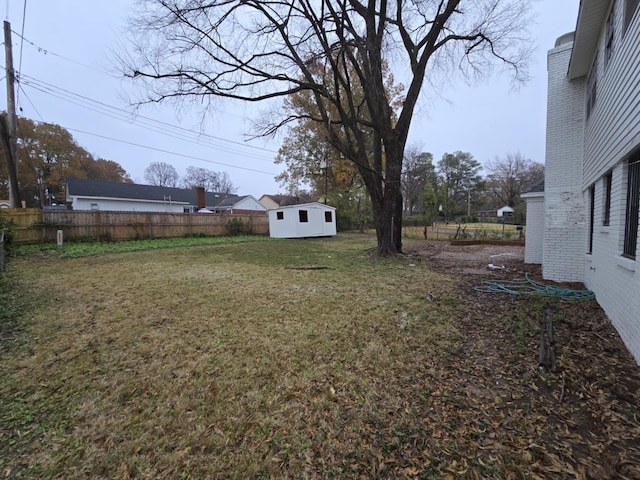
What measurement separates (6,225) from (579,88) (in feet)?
52.5

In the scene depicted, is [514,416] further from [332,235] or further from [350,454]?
→ [332,235]

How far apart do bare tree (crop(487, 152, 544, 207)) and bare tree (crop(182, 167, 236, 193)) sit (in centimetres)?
4724

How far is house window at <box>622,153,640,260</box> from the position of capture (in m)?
2.84

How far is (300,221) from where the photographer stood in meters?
17.0

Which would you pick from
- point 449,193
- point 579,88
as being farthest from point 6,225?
point 449,193

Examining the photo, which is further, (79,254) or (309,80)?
(79,254)

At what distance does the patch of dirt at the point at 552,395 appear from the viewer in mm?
1570

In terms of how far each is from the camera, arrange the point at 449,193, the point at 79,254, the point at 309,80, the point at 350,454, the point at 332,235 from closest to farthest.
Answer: the point at 350,454
the point at 309,80
the point at 79,254
the point at 332,235
the point at 449,193

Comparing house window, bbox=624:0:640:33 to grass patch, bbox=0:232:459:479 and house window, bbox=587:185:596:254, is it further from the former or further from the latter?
grass patch, bbox=0:232:459:479

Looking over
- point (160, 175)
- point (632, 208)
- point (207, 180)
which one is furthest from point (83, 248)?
point (160, 175)

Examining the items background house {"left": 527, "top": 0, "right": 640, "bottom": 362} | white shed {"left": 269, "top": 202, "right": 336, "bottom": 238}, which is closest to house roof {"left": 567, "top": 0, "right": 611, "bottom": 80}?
background house {"left": 527, "top": 0, "right": 640, "bottom": 362}

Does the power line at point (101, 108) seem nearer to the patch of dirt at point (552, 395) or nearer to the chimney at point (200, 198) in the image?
the chimney at point (200, 198)

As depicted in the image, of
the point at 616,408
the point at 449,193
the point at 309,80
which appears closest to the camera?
the point at 616,408

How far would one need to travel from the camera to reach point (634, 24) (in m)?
2.76
